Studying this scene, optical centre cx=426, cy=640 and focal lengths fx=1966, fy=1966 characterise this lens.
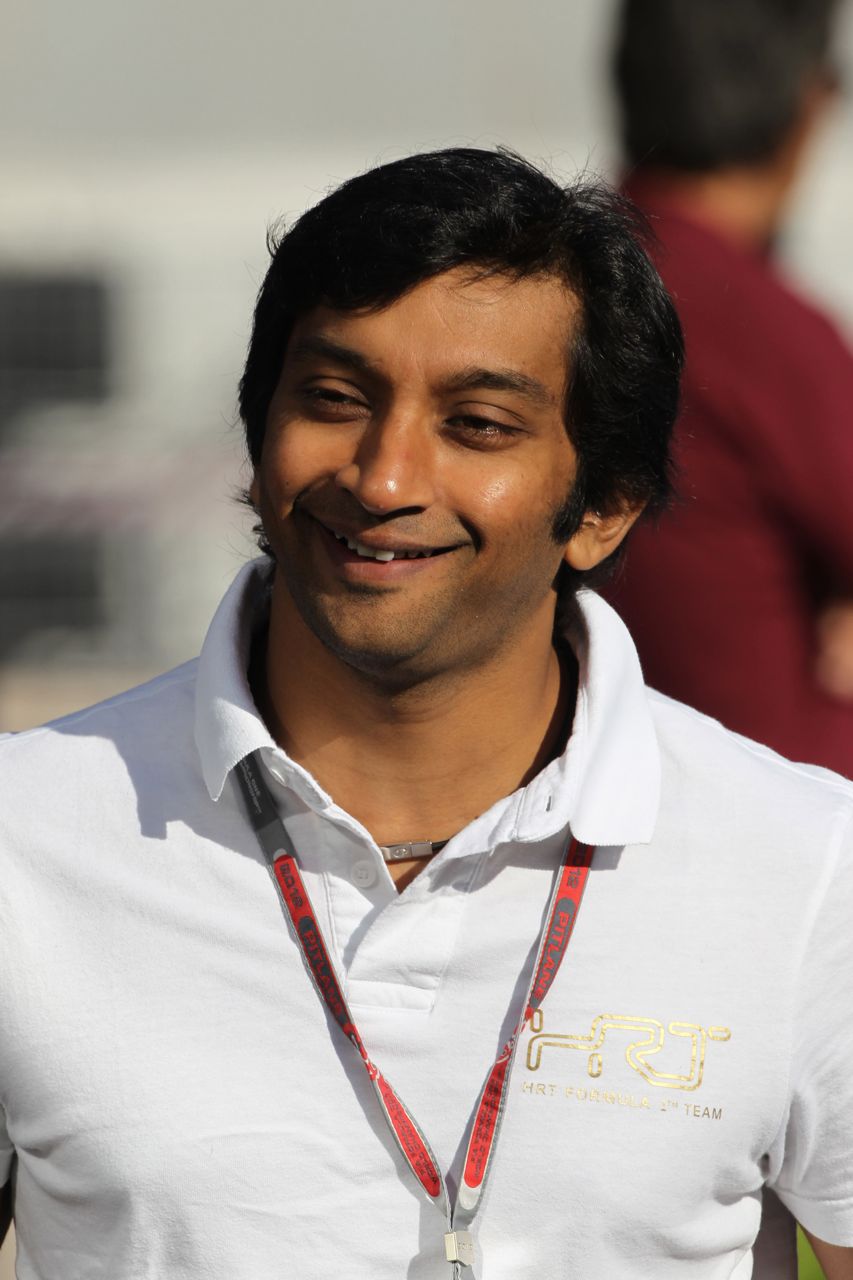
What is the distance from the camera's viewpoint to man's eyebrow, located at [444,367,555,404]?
8.03ft

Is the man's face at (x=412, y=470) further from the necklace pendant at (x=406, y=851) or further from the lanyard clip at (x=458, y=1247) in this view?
the lanyard clip at (x=458, y=1247)

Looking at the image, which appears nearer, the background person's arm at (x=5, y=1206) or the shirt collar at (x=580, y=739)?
the shirt collar at (x=580, y=739)

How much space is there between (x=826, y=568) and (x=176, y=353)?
7.00 metres

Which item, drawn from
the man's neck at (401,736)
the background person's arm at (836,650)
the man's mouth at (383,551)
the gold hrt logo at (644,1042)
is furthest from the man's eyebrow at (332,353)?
the background person's arm at (836,650)

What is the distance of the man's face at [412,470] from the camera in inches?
96.0

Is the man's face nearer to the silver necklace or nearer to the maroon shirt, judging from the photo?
the silver necklace

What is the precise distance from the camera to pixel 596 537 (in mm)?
2818

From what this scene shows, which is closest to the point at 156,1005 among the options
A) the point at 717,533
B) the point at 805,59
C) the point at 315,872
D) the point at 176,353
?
the point at 315,872

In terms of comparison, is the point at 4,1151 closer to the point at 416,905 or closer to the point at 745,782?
the point at 416,905

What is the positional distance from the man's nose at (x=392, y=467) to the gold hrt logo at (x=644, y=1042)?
0.66m

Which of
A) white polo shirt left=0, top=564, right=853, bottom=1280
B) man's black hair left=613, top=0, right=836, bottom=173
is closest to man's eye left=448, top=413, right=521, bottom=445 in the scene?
white polo shirt left=0, top=564, right=853, bottom=1280

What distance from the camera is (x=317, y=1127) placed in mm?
2402

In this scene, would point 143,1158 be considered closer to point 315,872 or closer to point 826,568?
point 315,872

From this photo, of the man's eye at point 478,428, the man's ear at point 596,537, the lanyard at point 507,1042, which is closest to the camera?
the lanyard at point 507,1042
